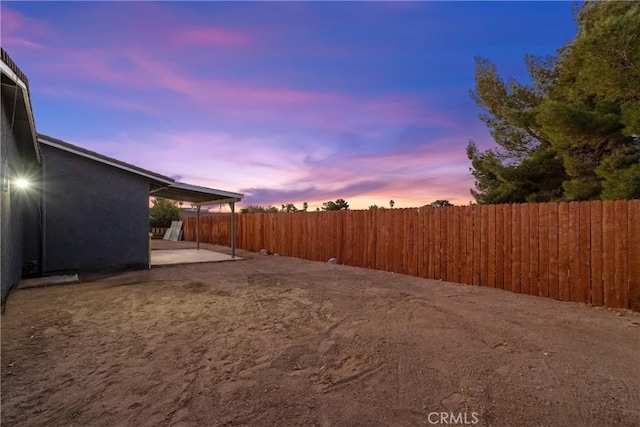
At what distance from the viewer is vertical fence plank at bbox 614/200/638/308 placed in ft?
17.0

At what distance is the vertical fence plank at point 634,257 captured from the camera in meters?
5.09

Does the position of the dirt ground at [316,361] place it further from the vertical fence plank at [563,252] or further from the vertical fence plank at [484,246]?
the vertical fence plank at [484,246]

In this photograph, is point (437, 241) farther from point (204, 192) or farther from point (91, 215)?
point (91, 215)

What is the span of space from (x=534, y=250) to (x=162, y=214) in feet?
89.1

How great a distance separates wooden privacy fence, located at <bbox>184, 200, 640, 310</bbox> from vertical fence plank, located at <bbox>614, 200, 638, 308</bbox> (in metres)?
0.01

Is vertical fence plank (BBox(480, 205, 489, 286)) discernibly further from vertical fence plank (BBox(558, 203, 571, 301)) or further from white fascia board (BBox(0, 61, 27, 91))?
white fascia board (BBox(0, 61, 27, 91))

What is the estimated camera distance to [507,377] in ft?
9.48

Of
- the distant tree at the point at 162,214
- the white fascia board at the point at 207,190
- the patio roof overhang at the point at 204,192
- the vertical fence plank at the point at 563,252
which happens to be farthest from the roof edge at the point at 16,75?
the distant tree at the point at 162,214

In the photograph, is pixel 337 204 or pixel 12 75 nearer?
pixel 12 75

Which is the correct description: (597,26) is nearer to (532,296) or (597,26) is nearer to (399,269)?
(532,296)

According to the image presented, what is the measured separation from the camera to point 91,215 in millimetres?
8852

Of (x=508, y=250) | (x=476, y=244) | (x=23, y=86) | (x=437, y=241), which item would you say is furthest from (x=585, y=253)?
(x=23, y=86)

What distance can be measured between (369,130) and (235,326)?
10075 millimetres

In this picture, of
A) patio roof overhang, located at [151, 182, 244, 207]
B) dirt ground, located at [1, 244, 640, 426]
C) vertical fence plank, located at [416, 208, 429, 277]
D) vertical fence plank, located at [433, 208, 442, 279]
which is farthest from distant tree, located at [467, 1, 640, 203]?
patio roof overhang, located at [151, 182, 244, 207]
